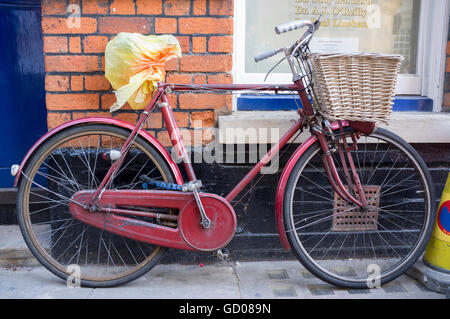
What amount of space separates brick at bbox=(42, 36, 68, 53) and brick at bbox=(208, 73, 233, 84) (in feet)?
3.05

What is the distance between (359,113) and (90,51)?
1.69m

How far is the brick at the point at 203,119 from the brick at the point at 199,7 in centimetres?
63

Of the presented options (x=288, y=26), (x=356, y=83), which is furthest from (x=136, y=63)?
(x=356, y=83)

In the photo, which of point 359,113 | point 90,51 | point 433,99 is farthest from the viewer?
point 433,99

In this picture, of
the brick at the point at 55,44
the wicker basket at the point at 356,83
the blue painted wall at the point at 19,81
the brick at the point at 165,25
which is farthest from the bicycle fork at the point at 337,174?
the blue painted wall at the point at 19,81

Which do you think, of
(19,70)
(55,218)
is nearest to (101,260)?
(55,218)

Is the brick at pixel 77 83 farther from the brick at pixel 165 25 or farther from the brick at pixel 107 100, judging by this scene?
the brick at pixel 165 25

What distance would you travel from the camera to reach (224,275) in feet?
9.64

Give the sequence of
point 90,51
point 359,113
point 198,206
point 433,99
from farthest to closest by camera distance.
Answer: point 433,99
point 90,51
point 198,206
point 359,113

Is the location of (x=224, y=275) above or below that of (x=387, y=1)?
below

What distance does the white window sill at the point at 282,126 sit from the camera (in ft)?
9.57

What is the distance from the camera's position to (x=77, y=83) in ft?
9.57

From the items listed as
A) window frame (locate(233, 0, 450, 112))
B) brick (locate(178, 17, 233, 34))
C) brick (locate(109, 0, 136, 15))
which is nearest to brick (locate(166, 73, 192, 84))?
brick (locate(178, 17, 233, 34))

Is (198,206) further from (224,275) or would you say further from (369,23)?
(369,23)
